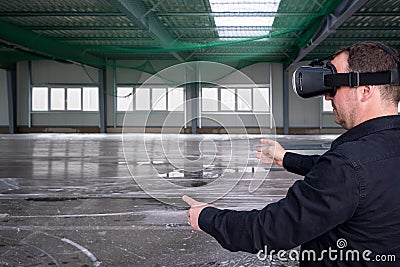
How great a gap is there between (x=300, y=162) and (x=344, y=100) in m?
0.58

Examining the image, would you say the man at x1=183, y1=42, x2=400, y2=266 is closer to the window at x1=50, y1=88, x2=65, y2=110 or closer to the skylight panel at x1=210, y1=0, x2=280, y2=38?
the skylight panel at x1=210, y1=0, x2=280, y2=38

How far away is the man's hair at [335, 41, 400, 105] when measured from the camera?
1.14 m

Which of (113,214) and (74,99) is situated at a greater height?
(74,99)

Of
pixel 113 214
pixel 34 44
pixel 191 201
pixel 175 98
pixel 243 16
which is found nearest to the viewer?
pixel 191 201

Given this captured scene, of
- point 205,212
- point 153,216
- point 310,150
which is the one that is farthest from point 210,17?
point 205,212

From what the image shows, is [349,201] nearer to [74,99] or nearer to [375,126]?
[375,126]

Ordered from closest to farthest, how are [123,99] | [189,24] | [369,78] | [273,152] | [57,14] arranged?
[369,78], [273,152], [57,14], [189,24], [123,99]

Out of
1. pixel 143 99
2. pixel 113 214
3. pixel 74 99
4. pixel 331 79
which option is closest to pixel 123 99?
pixel 143 99

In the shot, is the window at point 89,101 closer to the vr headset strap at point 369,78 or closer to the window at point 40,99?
the window at point 40,99

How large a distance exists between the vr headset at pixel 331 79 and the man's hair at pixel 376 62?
1cm

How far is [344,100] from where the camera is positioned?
3.92ft

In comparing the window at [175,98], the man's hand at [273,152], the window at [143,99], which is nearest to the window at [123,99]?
the window at [143,99]

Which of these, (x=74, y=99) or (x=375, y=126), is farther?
(x=74, y=99)

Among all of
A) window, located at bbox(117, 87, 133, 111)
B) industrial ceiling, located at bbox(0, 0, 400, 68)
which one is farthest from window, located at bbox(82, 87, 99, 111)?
industrial ceiling, located at bbox(0, 0, 400, 68)
